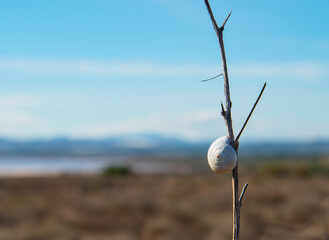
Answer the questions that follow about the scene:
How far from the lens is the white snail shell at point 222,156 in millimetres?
1046

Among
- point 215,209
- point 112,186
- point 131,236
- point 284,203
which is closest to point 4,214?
→ point 131,236

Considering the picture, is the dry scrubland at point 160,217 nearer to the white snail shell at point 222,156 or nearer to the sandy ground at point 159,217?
the sandy ground at point 159,217

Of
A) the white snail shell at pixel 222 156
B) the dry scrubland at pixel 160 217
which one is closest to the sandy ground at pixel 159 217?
the dry scrubland at pixel 160 217

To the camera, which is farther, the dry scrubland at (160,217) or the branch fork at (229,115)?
the dry scrubland at (160,217)

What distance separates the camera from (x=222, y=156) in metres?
1.07

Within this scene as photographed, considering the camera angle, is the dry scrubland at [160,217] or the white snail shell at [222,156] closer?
the white snail shell at [222,156]

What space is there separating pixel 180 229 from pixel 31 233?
302 cm

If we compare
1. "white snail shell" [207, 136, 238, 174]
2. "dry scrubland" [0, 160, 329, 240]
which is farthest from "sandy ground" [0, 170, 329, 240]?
"white snail shell" [207, 136, 238, 174]

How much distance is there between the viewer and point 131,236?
10.2 meters

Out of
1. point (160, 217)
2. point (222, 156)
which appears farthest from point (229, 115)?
point (160, 217)

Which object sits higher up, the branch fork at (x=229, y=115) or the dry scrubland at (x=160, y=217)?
the branch fork at (x=229, y=115)

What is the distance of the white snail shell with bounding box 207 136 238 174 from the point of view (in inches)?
41.2

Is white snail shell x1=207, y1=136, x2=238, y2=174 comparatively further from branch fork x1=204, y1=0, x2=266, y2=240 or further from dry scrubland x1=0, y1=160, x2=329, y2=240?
dry scrubland x1=0, y1=160, x2=329, y2=240

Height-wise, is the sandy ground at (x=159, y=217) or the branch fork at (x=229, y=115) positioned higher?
the branch fork at (x=229, y=115)
